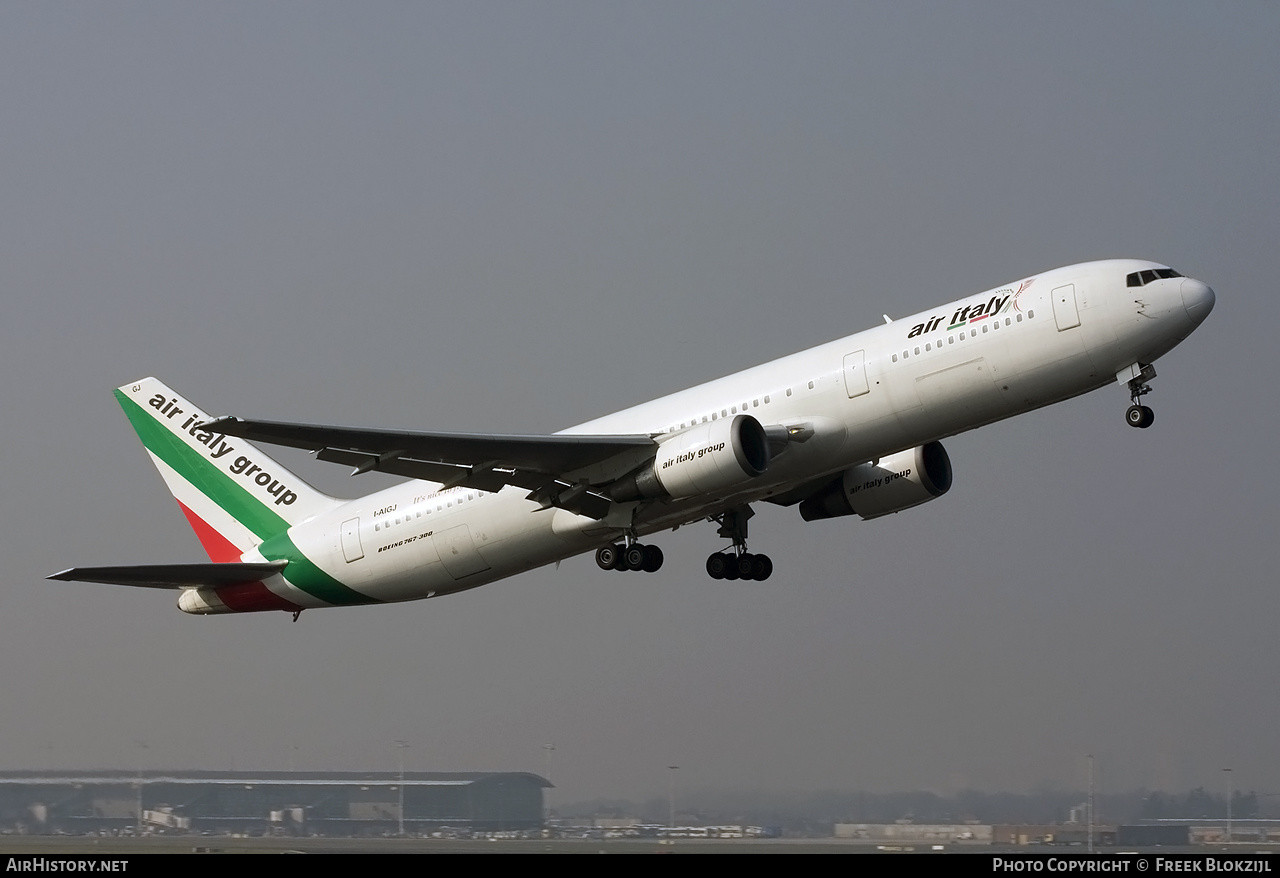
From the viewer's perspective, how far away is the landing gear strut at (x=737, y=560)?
127 feet

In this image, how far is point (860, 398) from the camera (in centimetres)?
3119

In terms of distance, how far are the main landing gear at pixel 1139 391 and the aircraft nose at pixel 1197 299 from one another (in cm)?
130

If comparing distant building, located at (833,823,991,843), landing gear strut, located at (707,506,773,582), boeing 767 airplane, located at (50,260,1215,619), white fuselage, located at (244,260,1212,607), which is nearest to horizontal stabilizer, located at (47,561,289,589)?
boeing 767 airplane, located at (50,260,1215,619)

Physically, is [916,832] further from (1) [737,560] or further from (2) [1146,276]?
(2) [1146,276]

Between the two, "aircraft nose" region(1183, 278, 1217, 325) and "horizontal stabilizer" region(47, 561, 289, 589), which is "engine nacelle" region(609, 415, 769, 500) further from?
"horizontal stabilizer" region(47, 561, 289, 589)

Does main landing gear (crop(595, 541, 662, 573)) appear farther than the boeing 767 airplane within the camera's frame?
Yes

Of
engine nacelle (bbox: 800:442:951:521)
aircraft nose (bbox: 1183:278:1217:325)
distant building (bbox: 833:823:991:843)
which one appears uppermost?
aircraft nose (bbox: 1183:278:1217:325)

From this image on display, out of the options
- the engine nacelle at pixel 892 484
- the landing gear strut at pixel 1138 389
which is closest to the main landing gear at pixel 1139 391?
the landing gear strut at pixel 1138 389

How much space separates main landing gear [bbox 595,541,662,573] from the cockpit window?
12256 mm

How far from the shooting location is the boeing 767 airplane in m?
30.0

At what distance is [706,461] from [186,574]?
574 inches

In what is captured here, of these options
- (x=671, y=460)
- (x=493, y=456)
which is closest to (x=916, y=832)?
(x=671, y=460)
